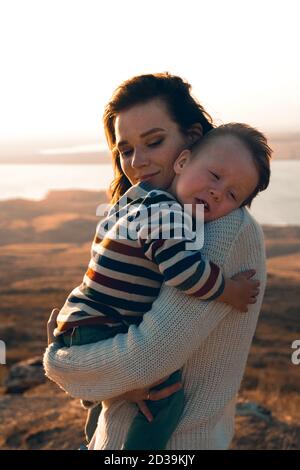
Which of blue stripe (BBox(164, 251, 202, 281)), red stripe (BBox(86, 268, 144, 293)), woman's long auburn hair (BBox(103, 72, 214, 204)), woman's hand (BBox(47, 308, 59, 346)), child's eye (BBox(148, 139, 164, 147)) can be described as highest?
woman's long auburn hair (BBox(103, 72, 214, 204))

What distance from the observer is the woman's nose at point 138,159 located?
2764mm

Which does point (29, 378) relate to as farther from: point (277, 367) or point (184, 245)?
point (184, 245)

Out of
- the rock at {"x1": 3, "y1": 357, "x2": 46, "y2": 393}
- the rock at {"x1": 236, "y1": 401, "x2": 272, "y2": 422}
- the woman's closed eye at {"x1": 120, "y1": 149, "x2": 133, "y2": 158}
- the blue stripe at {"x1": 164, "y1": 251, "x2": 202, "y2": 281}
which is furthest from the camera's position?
the rock at {"x1": 3, "y1": 357, "x2": 46, "y2": 393}

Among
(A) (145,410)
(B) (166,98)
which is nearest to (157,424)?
(A) (145,410)

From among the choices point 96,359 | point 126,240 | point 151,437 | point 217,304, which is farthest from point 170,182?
point 151,437

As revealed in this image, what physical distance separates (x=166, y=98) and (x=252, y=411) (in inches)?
187

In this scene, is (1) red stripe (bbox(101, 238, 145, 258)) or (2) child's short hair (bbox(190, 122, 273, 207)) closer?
(1) red stripe (bbox(101, 238, 145, 258))

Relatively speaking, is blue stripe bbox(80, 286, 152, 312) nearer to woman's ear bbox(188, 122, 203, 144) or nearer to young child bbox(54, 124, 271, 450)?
young child bbox(54, 124, 271, 450)

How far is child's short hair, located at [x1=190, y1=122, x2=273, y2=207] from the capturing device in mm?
2643

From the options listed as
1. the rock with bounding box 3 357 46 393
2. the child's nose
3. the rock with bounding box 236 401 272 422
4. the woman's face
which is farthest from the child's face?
the rock with bounding box 3 357 46 393

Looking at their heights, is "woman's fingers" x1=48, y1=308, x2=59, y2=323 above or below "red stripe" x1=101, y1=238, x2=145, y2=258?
below

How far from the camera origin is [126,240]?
248 centimetres

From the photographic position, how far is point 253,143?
8.67 feet
